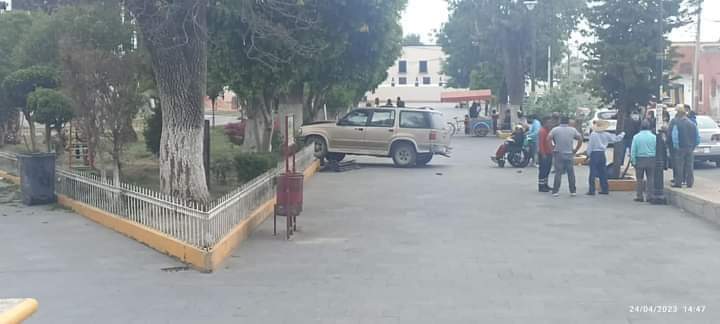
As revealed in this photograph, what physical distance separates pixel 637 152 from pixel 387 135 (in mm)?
9307

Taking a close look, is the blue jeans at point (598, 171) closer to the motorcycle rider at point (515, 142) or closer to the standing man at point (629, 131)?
the standing man at point (629, 131)

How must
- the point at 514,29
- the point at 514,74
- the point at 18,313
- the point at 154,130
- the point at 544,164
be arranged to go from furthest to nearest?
the point at 514,74, the point at 514,29, the point at 154,130, the point at 544,164, the point at 18,313

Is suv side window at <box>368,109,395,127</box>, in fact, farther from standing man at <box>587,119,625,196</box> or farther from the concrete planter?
standing man at <box>587,119,625,196</box>

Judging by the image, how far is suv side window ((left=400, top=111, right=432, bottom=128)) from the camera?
24.0 meters

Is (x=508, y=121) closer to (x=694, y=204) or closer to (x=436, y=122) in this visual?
(x=436, y=122)

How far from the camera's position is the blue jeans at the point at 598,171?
17.1 metres

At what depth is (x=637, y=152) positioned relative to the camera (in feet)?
51.4

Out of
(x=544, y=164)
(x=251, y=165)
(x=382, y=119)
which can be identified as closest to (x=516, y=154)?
(x=382, y=119)

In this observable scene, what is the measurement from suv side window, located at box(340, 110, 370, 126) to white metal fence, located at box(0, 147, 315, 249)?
27.1ft

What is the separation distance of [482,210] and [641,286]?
20.1 ft

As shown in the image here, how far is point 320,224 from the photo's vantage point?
13.4 meters

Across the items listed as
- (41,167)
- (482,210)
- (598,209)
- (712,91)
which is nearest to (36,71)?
(41,167)

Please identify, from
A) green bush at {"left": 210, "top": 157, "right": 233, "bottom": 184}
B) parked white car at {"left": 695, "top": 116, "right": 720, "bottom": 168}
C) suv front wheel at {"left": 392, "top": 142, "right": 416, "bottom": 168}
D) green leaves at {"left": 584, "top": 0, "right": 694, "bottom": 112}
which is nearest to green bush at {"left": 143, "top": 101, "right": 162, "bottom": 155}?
green bush at {"left": 210, "top": 157, "right": 233, "bottom": 184}

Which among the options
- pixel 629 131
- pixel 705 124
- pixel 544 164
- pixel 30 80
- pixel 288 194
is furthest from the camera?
pixel 705 124
